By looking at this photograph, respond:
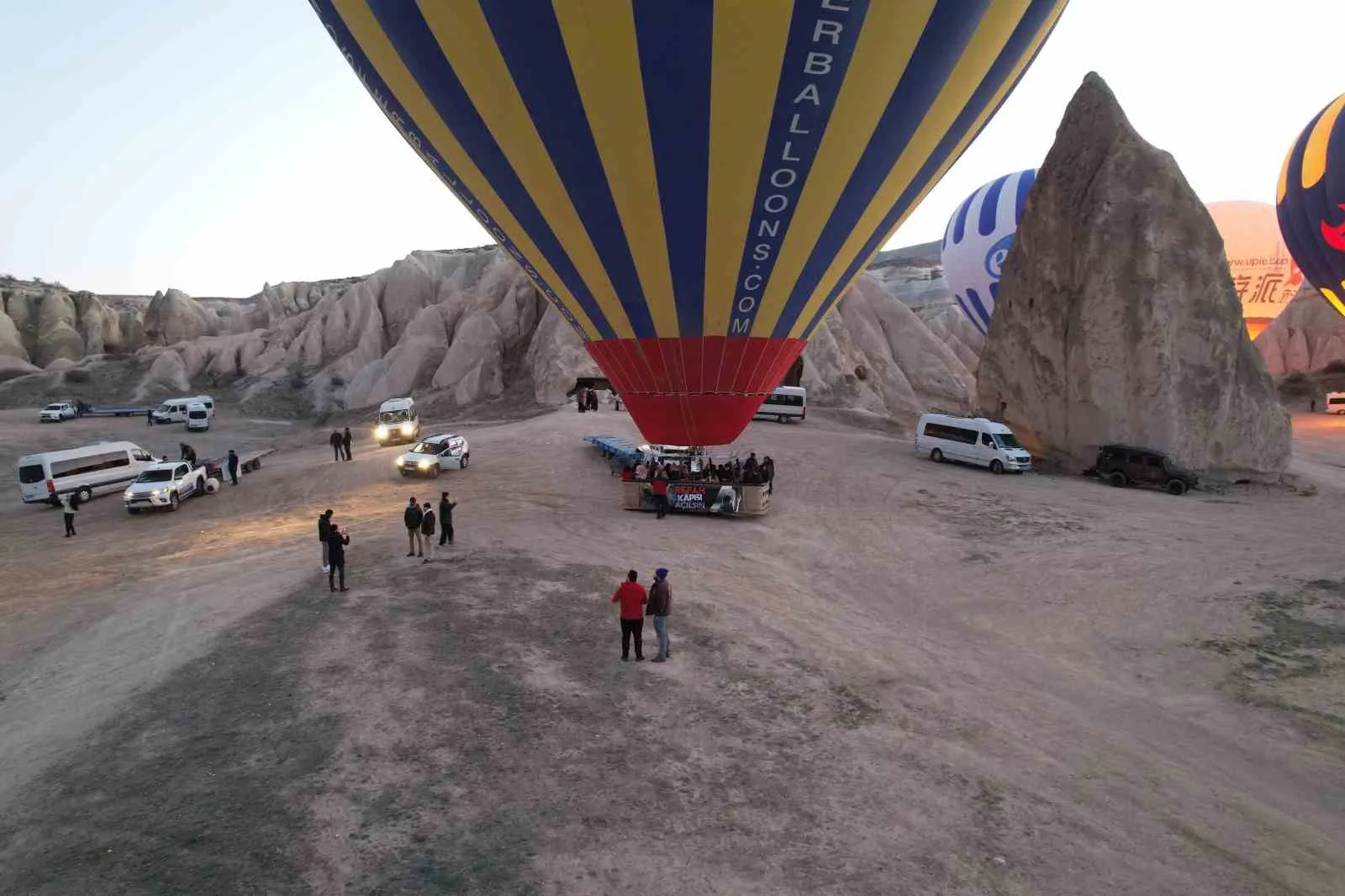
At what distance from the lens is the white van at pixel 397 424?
1342 inches

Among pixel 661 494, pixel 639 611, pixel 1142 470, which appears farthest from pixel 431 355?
pixel 639 611

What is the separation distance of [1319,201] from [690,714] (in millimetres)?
47972

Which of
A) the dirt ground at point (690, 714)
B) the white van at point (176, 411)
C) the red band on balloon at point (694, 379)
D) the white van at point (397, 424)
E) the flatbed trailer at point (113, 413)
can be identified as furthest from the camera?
the flatbed trailer at point (113, 413)

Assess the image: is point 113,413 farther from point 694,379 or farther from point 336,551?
point 694,379

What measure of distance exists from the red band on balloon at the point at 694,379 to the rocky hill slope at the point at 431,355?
3157 centimetres

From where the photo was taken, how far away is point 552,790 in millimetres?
6973

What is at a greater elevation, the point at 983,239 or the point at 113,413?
the point at 983,239

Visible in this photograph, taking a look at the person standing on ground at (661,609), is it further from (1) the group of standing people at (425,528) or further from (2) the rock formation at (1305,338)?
(2) the rock formation at (1305,338)

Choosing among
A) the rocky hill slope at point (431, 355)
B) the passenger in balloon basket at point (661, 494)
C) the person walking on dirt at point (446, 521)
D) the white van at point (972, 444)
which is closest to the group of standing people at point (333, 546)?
the person walking on dirt at point (446, 521)

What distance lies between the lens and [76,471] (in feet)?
81.6

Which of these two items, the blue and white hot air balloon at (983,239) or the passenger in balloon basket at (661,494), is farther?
the blue and white hot air balloon at (983,239)

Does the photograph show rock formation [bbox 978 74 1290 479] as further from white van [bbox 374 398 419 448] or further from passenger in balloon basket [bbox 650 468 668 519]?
white van [bbox 374 398 419 448]

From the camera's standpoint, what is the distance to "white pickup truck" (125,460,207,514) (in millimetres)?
21984

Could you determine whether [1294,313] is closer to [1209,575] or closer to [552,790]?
[1209,575]
